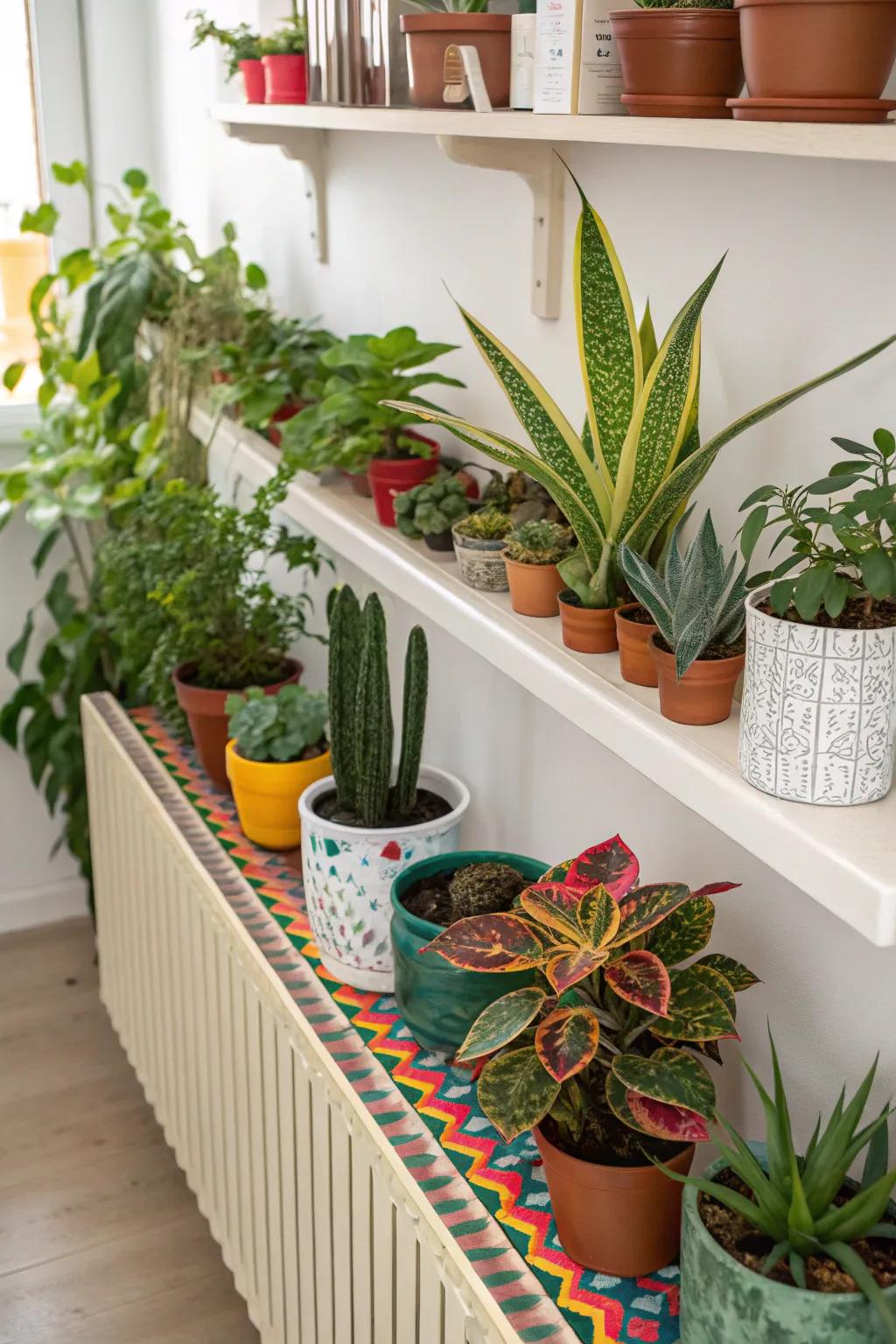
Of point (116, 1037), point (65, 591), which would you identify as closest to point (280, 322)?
point (65, 591)

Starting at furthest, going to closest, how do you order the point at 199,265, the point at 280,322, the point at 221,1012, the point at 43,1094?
the point at 43,1094 < the point at 199,265 < the point at 280,322 < the point at 221,1012

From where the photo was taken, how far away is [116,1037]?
8.91 feet

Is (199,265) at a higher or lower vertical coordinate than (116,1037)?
higher

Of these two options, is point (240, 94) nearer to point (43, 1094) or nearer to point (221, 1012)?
point (221, 1012)

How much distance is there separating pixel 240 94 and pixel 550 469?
1.32 meters

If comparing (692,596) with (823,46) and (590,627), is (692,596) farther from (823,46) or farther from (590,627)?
(823,46)

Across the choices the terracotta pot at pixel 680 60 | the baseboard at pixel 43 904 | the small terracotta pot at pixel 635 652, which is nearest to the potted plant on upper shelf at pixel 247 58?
the terracotta pot at pixel 680 60

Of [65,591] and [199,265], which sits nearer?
[199,265]

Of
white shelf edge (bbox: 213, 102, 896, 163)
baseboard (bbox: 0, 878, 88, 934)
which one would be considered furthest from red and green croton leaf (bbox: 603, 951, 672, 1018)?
baseboard (bbox: 0, 878, 88, 934)

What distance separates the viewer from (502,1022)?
3.40 ft

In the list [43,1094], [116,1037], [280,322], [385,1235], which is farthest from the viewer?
[116,1037]

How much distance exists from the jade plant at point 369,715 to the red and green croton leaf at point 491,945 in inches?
16.9

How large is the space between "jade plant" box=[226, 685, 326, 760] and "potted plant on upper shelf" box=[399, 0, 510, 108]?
0.84 m

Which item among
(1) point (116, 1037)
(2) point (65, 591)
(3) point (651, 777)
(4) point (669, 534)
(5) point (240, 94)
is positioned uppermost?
(5) point (240, 94)
